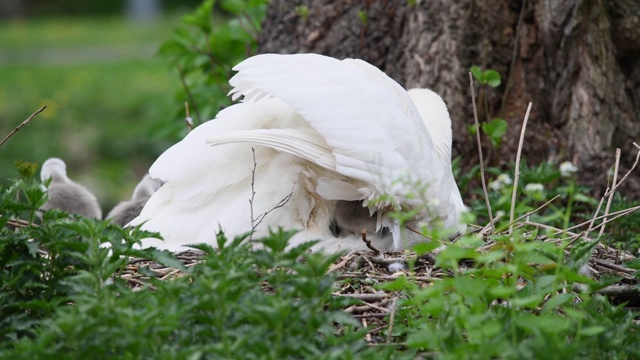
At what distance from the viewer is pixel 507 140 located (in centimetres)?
674

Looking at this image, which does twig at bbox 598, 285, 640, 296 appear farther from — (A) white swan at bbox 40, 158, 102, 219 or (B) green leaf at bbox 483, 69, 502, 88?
(A) white swan at bbox 40, 158, 102, 219

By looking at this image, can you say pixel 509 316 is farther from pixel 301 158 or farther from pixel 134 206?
pixel 134 206

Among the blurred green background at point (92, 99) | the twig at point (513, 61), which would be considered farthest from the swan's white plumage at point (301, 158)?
the blurred green background at point (92, 99)

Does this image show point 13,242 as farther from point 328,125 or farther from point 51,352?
point 328,125

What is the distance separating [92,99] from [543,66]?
31.7 ft

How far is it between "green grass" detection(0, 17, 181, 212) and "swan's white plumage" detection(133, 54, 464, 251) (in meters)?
3.07

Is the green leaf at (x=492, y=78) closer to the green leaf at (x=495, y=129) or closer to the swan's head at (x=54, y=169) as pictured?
the green leaf at (x=495, y=129)

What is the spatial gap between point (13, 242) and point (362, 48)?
356 centimetres

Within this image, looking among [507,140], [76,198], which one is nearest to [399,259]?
[507,140]

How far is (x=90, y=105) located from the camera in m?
14.9

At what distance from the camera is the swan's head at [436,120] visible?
5285mm

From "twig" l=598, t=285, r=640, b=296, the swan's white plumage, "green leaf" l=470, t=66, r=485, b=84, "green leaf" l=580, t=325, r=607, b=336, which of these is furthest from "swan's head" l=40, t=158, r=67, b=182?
"green leaf" l=580, t=325, r=607, b=336

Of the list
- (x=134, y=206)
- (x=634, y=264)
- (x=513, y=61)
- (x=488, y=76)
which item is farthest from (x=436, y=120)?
A: (x=134, y=206)

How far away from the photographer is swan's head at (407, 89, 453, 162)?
5.29m
